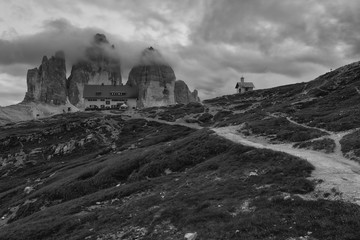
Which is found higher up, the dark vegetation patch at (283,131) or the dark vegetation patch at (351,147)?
the dark vegetation patch at (283,131)

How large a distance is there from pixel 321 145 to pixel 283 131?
1198cm

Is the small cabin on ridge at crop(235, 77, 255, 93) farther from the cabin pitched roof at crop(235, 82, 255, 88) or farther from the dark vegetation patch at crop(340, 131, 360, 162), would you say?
the dark vegetation patch at crop(340, 131, 360, 162)

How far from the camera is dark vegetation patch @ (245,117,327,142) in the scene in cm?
4328

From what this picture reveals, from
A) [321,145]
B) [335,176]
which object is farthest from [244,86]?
[335,176]

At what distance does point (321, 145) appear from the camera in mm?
36500

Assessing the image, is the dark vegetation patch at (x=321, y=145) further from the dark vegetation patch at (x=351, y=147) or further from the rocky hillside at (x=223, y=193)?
the dark vegetation patch at (x=351, y=147)

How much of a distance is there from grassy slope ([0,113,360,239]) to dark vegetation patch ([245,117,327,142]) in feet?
30.5

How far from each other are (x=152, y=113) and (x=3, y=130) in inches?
2749

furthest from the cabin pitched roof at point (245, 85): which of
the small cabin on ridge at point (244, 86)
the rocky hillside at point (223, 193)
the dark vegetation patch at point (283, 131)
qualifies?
the dark vegetation patch at point (283, 131)

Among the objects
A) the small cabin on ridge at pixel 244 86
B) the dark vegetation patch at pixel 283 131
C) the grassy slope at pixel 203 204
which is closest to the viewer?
the grassy slope at pixel 203 204

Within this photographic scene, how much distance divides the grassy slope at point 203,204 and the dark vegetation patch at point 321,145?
21.7ft

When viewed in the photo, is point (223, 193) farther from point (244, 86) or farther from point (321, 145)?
point (244, 86)

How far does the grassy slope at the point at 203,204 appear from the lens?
17.2 m

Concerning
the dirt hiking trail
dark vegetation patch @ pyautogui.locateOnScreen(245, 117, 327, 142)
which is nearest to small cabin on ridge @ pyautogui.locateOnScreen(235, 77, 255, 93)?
dark vegetation patch @ pyautogui.locateOnScreen(245, 117, 327, 142)
